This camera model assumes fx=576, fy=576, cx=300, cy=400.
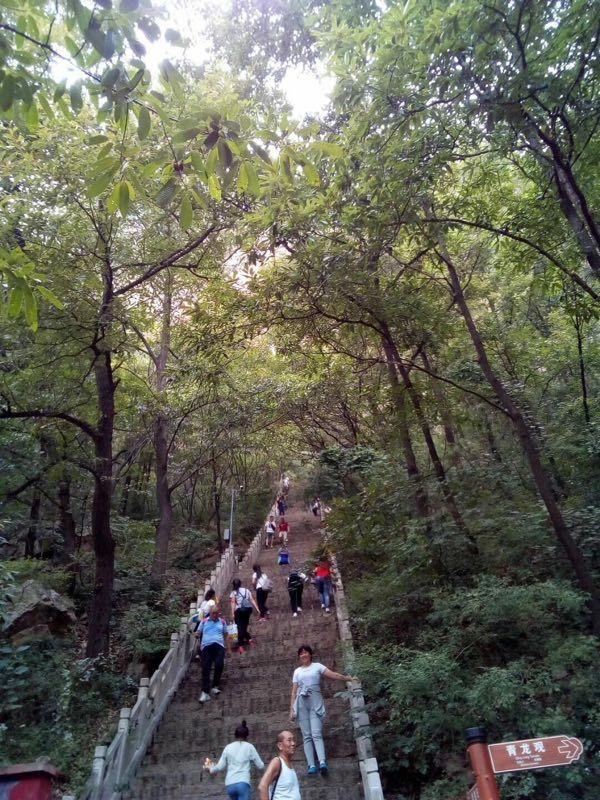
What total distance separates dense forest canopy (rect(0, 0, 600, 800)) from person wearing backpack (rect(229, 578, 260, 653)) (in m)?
1.72

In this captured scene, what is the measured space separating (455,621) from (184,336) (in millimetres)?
5802

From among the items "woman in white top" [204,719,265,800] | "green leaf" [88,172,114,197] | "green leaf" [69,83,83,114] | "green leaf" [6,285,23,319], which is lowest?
"woman in white top" [204,719,265,800]

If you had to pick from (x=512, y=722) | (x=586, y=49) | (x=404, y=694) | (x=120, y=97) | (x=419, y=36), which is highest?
(x=419, y=36)

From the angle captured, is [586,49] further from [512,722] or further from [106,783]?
[106,783]

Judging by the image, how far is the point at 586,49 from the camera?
5.27m

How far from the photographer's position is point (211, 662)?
30.3 feet

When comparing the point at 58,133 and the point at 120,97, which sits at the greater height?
the point at 58,133

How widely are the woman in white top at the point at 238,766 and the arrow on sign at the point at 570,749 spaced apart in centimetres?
365

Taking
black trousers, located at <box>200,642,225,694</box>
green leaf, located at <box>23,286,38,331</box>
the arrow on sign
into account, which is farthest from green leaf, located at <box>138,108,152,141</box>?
black trousers, located at <box>200,642,225,694</box>

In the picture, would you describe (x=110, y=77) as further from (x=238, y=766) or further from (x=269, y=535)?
(x=269, y=535)

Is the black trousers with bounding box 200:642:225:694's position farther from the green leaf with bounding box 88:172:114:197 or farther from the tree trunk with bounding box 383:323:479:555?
the green leaf with bounding box 88:172:114:197

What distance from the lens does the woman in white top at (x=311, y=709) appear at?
6895 mm

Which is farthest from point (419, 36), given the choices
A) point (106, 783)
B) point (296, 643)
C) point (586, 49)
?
point (296, 643)

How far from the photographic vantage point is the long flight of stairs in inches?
273
